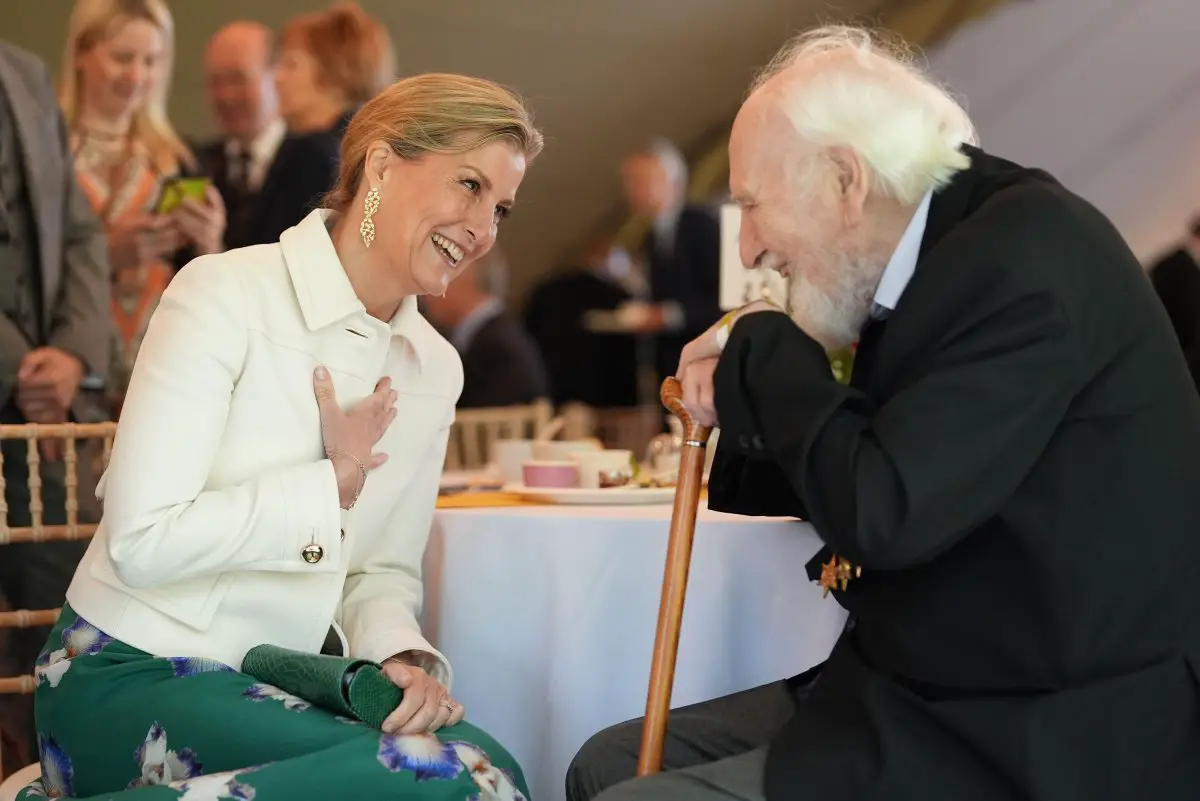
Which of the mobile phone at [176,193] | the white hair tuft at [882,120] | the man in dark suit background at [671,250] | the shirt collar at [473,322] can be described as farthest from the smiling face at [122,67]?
the white hair tuft at [882,120]

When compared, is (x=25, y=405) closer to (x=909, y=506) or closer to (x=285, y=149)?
(x=285, y=149)

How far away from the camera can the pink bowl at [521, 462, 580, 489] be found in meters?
2.05

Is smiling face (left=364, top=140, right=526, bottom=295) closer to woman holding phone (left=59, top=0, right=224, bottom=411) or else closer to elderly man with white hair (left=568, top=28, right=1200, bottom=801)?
elderly man with white hair (left=568, top=28, right=1200, bottom=801)

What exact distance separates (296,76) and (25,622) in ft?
9.89

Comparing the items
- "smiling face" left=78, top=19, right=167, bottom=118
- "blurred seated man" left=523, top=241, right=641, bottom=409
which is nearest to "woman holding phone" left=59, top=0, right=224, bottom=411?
"smiling face" left=78, top=19, right=167, bottom=118

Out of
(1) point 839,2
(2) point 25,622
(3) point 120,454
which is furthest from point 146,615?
(1) point 839,2

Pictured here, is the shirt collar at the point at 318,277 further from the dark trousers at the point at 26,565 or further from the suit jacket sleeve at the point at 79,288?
the suit jacket sleeve at the point at 79,288

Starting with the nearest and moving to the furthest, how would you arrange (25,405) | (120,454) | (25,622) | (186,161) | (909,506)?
1. (909,506)
2. (120,454)
3. (25,622)
4. (25,405)
5. (186,161)

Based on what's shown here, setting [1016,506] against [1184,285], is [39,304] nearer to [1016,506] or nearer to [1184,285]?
[1016,506]

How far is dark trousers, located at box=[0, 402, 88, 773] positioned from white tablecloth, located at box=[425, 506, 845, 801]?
150cm

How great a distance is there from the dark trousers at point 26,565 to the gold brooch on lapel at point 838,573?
7.10ft

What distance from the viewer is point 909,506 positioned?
3.59ft

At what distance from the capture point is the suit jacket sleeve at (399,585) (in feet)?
5.29

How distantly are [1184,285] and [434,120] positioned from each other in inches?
164
